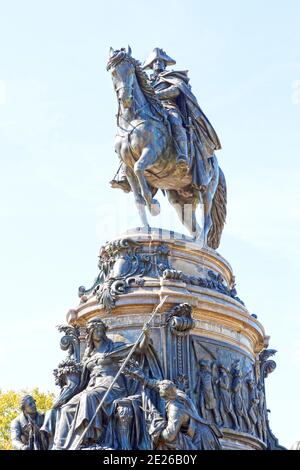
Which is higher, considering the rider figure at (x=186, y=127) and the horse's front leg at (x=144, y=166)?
the rider figure at (x=186, y=127)

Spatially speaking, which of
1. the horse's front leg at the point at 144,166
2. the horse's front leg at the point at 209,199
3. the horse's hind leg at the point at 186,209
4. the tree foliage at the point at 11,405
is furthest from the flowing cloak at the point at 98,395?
the tree foliage at the point at 11,405

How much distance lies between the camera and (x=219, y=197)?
1001 inches

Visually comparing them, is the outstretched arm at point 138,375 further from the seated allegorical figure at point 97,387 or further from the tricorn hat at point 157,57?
the tricorn hat at point 157,57

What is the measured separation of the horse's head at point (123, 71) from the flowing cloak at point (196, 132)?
1.86 m

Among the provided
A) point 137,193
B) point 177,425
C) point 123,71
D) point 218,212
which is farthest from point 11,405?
point 177,425

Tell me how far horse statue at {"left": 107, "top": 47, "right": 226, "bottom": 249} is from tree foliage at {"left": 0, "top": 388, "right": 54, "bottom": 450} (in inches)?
564

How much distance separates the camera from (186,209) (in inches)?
965

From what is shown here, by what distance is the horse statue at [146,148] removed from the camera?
74.1ft

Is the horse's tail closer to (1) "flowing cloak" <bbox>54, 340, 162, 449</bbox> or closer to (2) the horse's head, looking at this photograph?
(2) the horse's head

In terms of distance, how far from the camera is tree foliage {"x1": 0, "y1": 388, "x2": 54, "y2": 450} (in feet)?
121

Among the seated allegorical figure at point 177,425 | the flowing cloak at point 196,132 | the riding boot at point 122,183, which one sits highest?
the flowing cloak at point 196,132

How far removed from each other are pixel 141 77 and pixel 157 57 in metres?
3.03

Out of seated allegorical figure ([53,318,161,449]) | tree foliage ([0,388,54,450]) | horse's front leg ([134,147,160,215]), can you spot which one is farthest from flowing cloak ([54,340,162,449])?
tree foliage ([0,388,54,450])
